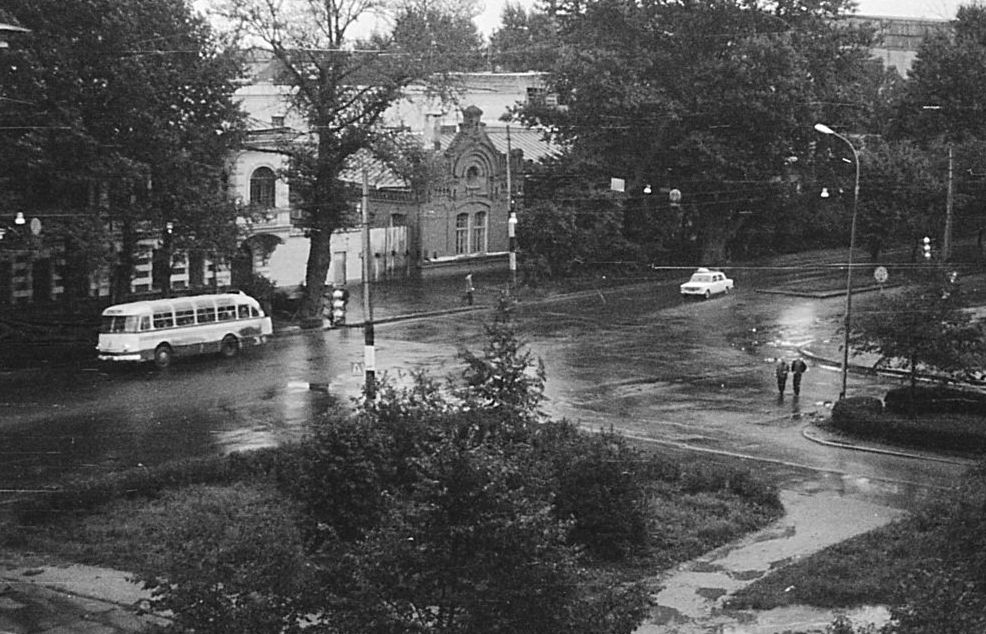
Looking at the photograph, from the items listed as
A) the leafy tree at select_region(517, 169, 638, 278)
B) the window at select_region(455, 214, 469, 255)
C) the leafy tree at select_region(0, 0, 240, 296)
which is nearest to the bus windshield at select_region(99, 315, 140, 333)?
the leafy tree at select_region(0, 0, 240, 296)

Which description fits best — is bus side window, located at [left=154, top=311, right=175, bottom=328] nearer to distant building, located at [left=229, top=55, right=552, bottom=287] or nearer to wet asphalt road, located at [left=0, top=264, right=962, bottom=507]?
wet asphalt road, located at [left=0, top=264, right=962, bottom=507]

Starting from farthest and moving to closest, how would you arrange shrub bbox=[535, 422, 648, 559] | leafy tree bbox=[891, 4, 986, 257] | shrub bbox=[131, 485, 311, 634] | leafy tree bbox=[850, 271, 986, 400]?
1. leafy tree bbox=[891, 4, 986, 257]
2. leafy tree bbox=[850, 271, 986, 400]
3. shrub bbox=[535, 422, 648, 559]
4. shrub bbox=[131, 485, 311, 634]

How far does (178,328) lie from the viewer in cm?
4753

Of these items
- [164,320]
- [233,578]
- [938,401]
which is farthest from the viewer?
[164,320]

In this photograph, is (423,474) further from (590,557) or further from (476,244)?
(476,244)

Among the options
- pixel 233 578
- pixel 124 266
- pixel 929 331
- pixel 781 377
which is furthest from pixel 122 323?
pixel 233 578

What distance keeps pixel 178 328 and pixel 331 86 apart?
48.4ft

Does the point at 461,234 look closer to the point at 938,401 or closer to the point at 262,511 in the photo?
the point at 938,401

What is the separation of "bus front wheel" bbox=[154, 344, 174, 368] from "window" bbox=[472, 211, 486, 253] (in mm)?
30058

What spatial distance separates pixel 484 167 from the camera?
7444 cm

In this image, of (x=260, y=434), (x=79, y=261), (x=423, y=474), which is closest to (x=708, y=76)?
(x=79, y=261)

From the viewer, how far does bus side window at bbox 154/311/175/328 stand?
46750mm

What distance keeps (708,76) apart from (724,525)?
4926 centimetres

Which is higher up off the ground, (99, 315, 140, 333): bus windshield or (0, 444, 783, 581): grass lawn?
(99, 315, 140, 333): bus windshield
